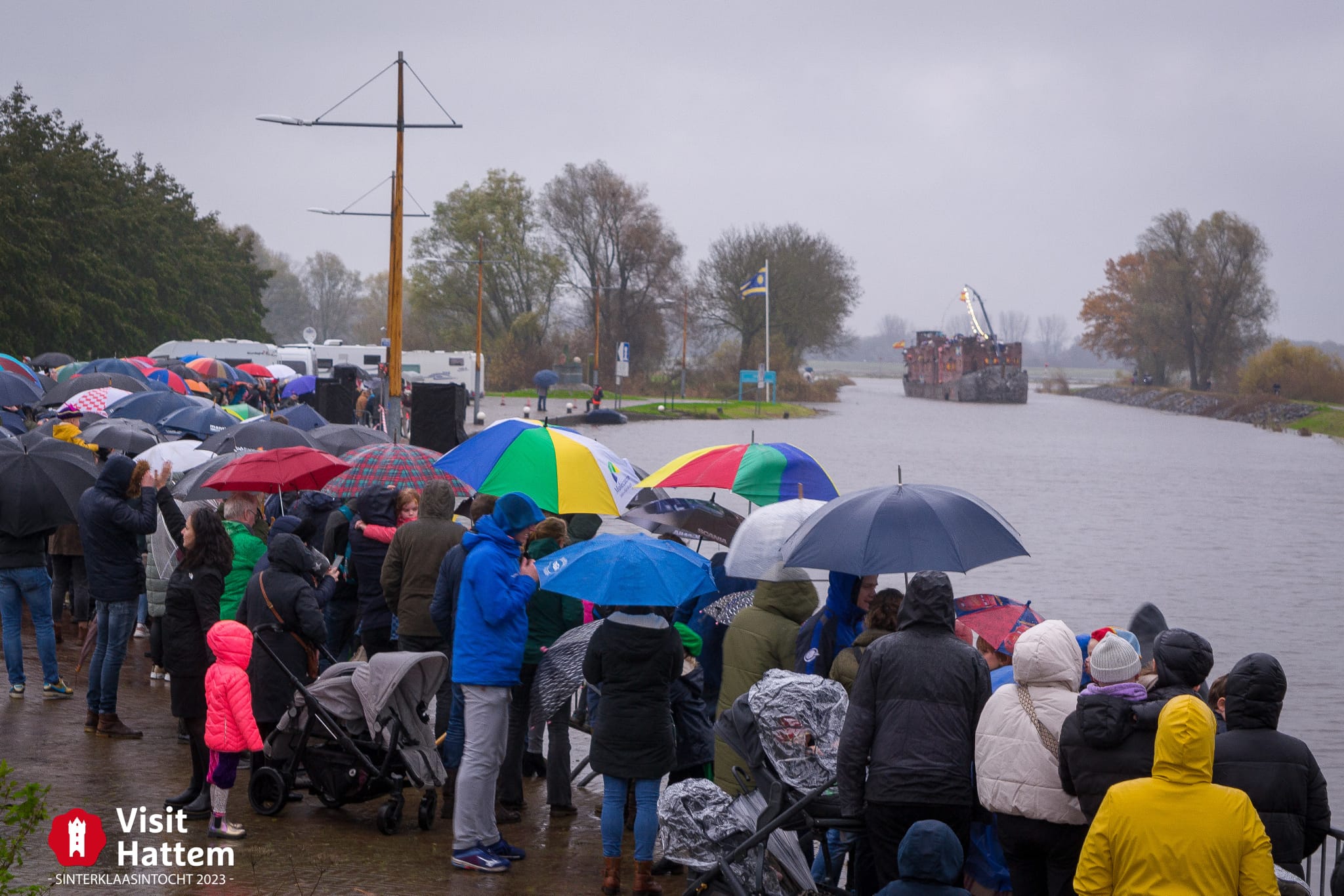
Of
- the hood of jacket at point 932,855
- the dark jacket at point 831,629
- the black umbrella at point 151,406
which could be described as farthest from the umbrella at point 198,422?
the hood of jacket at point 932,855

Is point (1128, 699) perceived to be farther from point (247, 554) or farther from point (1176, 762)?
point (247, 554)

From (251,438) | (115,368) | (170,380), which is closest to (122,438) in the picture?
(251,438)

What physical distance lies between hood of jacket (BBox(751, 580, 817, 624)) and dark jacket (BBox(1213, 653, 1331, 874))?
7.54 ft

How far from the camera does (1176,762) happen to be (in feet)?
13.4

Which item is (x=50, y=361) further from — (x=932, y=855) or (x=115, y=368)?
(x=932, y=855)

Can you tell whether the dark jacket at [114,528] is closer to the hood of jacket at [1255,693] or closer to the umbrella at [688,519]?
the umbrella at [688,519]

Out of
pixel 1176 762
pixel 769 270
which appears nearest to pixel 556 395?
pixel 769 270

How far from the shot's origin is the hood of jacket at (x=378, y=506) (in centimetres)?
866

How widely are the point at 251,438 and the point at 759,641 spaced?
819 centimetres

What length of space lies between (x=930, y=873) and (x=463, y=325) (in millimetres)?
96213

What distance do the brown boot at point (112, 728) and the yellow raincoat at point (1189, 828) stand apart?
22.1 feet

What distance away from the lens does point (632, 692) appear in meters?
6.29

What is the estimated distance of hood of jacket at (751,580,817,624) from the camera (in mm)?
6742

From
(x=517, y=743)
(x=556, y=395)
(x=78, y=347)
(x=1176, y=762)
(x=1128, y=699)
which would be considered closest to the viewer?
(x=1176, y=762)
